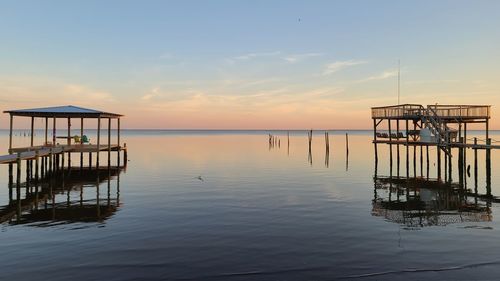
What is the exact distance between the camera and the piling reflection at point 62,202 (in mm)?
18016

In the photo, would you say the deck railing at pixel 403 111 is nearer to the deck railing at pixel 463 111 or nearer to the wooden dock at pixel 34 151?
the deck railing at pixel 463 111

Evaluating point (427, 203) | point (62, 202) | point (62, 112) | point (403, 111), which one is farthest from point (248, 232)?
point (403, 111)

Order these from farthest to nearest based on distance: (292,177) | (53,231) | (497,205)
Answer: (292,177) < (497,205) < (53,231)

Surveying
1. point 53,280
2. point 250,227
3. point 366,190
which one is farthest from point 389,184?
point 53,280

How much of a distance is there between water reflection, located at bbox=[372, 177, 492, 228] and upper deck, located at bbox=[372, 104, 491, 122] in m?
7.42

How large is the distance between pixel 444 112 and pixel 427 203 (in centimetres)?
1731

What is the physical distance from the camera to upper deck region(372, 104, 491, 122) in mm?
35469

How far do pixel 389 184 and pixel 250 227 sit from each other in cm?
1864

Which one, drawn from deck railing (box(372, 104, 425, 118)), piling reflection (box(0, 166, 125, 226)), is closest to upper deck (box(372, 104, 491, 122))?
deck railing (box(372, 104, 425, 118))

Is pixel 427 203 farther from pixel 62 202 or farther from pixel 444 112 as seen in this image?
pixel 62 202

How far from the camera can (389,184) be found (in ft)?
103

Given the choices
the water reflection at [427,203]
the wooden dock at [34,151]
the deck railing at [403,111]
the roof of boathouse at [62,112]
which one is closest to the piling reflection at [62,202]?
the wooden dock at [34,151]

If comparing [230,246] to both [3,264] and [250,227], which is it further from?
[3,264]

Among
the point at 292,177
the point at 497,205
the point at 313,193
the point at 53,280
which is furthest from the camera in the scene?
the point at 292,177
